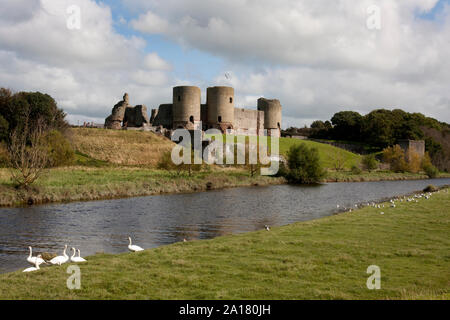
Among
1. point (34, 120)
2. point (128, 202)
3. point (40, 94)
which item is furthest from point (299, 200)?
point (40, 94)

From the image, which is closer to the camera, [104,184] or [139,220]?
[139,220]

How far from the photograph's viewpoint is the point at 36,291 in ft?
21.9

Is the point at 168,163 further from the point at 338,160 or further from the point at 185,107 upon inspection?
the point at 338,160

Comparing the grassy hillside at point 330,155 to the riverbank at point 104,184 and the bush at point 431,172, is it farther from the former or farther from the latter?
the riverbank at point 104,184

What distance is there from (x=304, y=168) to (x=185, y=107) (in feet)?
56.4

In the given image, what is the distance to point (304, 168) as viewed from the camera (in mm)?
40094

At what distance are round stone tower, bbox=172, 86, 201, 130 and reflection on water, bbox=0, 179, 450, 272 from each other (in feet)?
81.4

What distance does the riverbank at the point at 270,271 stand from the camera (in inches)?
250

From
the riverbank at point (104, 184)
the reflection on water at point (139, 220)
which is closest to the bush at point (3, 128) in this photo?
the riverbank at point (104, 184)

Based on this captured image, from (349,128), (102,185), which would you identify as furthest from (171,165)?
(349,128)

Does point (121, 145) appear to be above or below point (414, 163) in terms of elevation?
above

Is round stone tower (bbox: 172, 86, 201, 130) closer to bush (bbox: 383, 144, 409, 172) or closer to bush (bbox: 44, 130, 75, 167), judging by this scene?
bush (bbox: 44, 130, 75, 167)

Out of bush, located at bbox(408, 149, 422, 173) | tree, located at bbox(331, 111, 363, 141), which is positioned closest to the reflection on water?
bush, located at bbox(408, 149, 422, 173)
